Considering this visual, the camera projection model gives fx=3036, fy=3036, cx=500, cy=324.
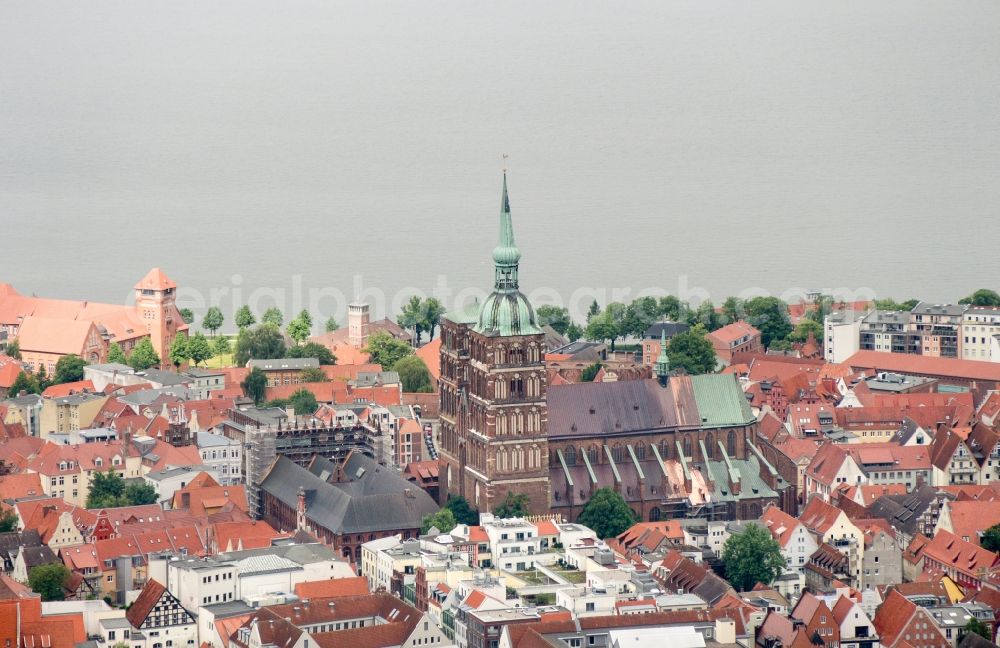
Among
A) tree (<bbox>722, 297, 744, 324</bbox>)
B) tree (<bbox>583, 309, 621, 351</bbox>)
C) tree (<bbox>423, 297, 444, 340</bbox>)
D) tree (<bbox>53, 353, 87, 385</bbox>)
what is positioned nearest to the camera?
tree (<bbox>53, 353, 87, 385</bbox>)

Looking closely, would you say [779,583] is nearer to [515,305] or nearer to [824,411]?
[515,305]

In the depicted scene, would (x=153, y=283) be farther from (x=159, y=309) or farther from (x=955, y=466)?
(x=955, y=466)

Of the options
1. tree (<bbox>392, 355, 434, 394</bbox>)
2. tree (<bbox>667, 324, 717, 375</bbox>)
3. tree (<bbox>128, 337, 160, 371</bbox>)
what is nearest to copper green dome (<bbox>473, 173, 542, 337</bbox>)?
tree (<bbox>392, 355, 434, 394</bbox>)

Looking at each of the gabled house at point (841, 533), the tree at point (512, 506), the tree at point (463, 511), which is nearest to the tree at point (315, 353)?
the tree at point (463, 511)

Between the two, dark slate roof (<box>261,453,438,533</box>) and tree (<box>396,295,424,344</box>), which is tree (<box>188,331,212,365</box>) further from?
dark slate roof (<box>261,453,438,533</box>)

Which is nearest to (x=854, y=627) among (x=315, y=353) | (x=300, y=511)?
(x=300, y=511)

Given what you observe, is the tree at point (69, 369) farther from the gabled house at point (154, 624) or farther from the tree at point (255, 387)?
the gabled house at point (154, 624)

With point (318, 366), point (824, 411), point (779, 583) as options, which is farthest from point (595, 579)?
point (318, 366)
